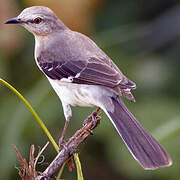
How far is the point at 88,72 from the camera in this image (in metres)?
4.09

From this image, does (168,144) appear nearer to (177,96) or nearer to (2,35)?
(177,96)

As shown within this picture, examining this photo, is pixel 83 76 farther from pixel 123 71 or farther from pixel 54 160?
pixel 123 71

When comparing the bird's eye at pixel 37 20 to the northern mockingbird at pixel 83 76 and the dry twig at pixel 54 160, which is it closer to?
the northern mockingbird at pixel 83 76

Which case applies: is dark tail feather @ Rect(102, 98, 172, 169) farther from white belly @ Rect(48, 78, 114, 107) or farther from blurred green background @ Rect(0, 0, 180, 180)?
blurred green background @ Rect(0, 0, 180, 180)

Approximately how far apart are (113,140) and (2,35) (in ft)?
5.04

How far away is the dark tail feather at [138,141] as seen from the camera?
3.28 meters

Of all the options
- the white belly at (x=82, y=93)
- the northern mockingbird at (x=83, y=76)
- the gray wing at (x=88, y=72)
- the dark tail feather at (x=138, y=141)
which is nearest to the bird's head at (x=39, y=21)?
the northern mockingbird at (x=83, y=76)

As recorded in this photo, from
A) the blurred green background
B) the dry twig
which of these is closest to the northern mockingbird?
the dry twig

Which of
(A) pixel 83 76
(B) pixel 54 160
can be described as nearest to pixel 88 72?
(A) pixel 83 76

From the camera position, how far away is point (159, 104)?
18.1ft

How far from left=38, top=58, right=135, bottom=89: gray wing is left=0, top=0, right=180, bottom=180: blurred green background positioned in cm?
71

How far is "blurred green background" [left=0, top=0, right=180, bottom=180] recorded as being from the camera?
16.5 ft

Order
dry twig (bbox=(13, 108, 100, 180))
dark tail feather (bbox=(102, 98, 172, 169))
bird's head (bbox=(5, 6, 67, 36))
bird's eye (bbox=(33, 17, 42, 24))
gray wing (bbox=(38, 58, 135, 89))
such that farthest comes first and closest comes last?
1. bird's eye (bbox=(33, 17, 42, 24))
2. bird's head (bbox=(5, 6, 67, 36))
3. gray wing (bbox=(38, 58, 135, 89))
4. dark tail feather (bbox=(102, 98, 172, 169))
5. dry twig (bbox=(13, 108, 100, 180))

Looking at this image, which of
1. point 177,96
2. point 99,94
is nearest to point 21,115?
point 99,94
